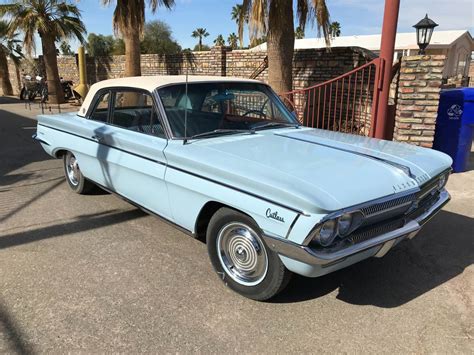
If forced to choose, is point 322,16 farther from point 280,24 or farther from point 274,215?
point 274,215

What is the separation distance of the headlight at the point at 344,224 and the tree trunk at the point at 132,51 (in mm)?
11960

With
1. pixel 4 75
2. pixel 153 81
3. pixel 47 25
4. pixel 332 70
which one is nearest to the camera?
pixel 153 81

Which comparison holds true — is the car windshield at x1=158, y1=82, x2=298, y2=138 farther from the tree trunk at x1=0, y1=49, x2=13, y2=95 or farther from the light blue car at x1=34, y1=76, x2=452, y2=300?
the tree trunk at x1=0, y1=49, x2=13, y2=95

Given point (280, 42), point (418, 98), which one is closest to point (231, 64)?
point (280, 42)

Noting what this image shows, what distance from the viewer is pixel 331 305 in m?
2.96

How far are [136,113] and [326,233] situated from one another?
7.76 feet

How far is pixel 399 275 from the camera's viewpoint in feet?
11.2

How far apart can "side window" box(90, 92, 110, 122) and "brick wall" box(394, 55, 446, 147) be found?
4.27m

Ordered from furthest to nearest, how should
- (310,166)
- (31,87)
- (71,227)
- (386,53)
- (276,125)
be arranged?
(31,87) → (386,53) → (71,227) → (276,125) → (310,166)

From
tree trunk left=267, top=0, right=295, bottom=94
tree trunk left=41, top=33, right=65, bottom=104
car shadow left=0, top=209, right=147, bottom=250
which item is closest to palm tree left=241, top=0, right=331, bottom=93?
tree trunk left=267, top=0, right=295, bottom=94

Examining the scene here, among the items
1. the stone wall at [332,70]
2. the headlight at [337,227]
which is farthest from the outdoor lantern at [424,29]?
the headlight at [337,227]

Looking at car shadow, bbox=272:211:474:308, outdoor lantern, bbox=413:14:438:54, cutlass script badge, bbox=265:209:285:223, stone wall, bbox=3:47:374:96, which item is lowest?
car shadow, bbox=272:211:474:308

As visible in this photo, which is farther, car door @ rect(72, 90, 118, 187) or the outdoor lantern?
the outdoor lantern

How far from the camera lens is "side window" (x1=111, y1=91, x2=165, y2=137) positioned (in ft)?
12.2
